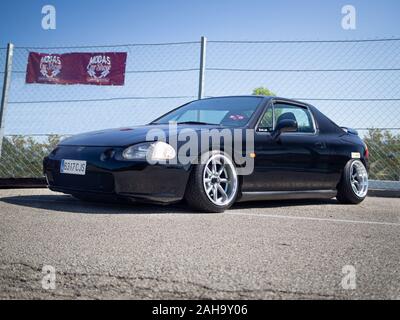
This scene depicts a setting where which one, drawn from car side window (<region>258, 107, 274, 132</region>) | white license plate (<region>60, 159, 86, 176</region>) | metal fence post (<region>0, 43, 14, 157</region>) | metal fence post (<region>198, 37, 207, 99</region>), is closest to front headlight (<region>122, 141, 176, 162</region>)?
white license plate (<region>60, 159, 86, 176</region>)

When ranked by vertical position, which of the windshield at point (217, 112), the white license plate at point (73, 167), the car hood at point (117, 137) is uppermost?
the windshield at point (217, 112)

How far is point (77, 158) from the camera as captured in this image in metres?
4.19

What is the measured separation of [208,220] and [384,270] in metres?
1.71

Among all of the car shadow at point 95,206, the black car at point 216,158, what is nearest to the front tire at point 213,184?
the black car at point 216,158

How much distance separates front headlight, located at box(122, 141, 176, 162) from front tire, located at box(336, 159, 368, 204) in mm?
2591

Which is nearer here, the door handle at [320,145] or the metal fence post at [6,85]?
the door handle at [320,145]

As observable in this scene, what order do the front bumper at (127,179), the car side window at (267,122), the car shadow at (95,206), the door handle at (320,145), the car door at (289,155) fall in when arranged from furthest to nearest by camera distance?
the door handle at (320,145) < the car side window at (267,122) < the car door at (289,155) < the car shadow at (95,206) < the front bumper at (127,179)

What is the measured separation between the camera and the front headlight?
3965 mm

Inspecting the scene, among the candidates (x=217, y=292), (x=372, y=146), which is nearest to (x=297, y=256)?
(x=217, y=292)

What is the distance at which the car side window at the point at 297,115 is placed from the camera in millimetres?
5105

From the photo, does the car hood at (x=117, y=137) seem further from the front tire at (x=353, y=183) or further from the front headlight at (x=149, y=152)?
the front tire at (x=353, y=183)

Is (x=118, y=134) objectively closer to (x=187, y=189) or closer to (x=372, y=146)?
A: (x=187, y=189)

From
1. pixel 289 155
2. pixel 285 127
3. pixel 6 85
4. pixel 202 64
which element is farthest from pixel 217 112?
pixel 6 85

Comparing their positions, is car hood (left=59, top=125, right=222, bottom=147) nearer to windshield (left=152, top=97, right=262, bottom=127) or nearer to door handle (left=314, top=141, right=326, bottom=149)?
windshield (left=152, top=97, right=262, bottom=127)
